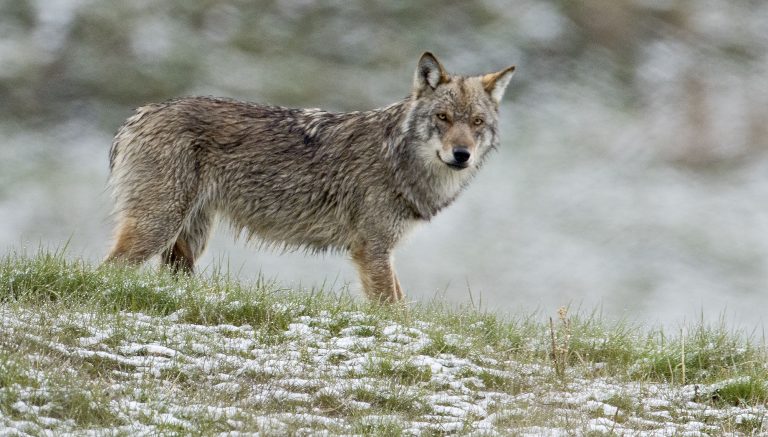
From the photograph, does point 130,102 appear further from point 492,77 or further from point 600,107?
→ point 492,77

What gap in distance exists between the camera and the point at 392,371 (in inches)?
255

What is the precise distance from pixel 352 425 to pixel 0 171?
18624 mm

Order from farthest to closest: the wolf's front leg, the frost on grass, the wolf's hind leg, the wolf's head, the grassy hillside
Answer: the wolf's hind leg → the wolf's front leg → the wolf's head → the grassy hillside → the frost on grass

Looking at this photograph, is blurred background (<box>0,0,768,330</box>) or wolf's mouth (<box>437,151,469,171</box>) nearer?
wolf's mouth (<box>437,151,469,171</box>)

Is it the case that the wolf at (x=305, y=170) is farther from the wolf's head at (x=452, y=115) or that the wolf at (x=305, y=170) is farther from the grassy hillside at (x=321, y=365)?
the grassy hillside at (x=321, y=365)

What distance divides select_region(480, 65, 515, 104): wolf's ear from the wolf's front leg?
5.06 ft

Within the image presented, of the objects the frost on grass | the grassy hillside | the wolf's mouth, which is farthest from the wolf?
the frost on grass

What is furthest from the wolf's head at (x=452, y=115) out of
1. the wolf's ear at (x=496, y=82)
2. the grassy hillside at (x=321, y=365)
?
the grassy hillside at (x=321, y=365)

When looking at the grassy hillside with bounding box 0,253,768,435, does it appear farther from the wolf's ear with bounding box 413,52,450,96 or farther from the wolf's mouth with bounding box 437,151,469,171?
the wolf's ear with bounding box 413,52,450,96

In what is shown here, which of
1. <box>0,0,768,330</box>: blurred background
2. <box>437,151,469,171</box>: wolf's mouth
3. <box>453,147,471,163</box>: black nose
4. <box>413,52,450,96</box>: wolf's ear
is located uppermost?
<box>0,0,768,330</box>: blurred background

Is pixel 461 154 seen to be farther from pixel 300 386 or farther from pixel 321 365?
pixel 300 386

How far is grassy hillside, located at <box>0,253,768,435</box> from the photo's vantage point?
5.50 meters

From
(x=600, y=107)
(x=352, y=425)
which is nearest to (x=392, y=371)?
(x=352, y=425)

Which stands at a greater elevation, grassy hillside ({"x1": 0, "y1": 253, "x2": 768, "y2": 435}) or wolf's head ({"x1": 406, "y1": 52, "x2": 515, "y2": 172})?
wolf's head ({"x1": 406, "y1": 52, "x2": 515, "y2": 172})
